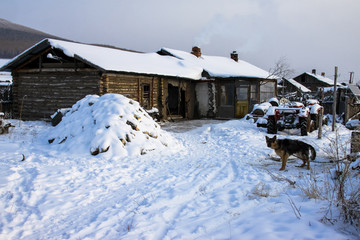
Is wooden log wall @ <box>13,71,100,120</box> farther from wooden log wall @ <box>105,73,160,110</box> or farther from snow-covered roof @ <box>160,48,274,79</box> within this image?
snow-covered roof @ <box>160,48,274,79</box>

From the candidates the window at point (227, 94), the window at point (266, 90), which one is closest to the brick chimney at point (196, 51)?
the window at point (227, 94)

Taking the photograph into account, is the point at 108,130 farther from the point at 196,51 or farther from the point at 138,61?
the point at 196,51

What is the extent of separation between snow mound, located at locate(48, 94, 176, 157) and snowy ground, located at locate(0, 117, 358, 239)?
41cm

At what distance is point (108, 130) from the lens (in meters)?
7.64

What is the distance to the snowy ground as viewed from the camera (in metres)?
3.34

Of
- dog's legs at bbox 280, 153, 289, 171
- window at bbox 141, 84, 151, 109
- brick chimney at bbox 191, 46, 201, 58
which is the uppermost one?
brick chimney at bbox 191, 46, 201, 58

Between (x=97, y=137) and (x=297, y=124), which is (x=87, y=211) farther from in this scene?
(x=297, y=124)

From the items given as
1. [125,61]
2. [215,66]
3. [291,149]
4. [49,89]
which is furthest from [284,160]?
[215,66]

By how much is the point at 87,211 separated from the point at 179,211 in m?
1.38

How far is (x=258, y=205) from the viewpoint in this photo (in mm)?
3994

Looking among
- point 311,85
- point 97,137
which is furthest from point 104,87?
point 311,85

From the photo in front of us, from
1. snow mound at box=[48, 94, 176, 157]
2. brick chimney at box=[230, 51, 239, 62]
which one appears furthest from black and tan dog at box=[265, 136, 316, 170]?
brick chimney at box=[230, 51, 239, 62]

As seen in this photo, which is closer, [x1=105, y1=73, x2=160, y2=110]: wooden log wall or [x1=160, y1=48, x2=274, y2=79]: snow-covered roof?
[x1=105, y1=73, x2=160, y2=110]: wooden log wall

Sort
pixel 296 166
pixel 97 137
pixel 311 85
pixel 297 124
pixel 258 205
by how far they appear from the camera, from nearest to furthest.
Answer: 1. pixel 258 205
2. pixel 296 166
3. pixel 97 137
4. pixel 297 124
5. pixel 311 85
